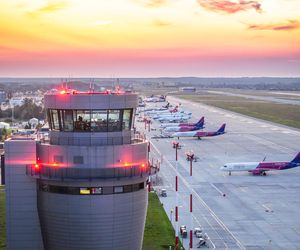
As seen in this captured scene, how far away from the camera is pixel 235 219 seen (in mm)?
60281

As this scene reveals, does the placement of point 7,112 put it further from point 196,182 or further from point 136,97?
point 136,97

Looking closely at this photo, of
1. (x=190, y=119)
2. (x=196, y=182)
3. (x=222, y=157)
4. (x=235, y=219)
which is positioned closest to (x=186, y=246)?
(x=235, y=219)


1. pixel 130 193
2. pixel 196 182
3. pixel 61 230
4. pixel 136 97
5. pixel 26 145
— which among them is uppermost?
pixel 136 97

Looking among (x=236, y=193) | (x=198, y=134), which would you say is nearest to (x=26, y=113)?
(x=198, y=134)

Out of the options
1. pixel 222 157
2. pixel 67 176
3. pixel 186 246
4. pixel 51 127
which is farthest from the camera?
pixel 222 157

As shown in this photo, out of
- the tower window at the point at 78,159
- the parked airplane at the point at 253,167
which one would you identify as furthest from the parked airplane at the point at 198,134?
the tower window at the point at 78,159

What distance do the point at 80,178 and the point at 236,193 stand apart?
168ft

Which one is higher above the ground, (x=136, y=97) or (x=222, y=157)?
(x=136, y=97)

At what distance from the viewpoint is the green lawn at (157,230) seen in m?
50.4

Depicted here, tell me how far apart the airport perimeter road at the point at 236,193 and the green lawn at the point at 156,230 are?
1514mm

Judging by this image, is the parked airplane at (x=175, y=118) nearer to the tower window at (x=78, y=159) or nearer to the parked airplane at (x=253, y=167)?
the parked airplane at (x=253, y=167)

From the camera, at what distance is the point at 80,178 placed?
25.6 metres

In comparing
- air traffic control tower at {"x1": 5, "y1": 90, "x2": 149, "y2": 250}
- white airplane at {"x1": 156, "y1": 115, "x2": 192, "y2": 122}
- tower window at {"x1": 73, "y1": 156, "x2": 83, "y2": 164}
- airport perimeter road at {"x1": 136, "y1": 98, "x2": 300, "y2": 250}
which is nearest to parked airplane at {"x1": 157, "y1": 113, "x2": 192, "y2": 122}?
white airplane at {"x1": 156, "y1": 115, "x2": 192, "y2": 122}

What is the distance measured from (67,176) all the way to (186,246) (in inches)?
1072
